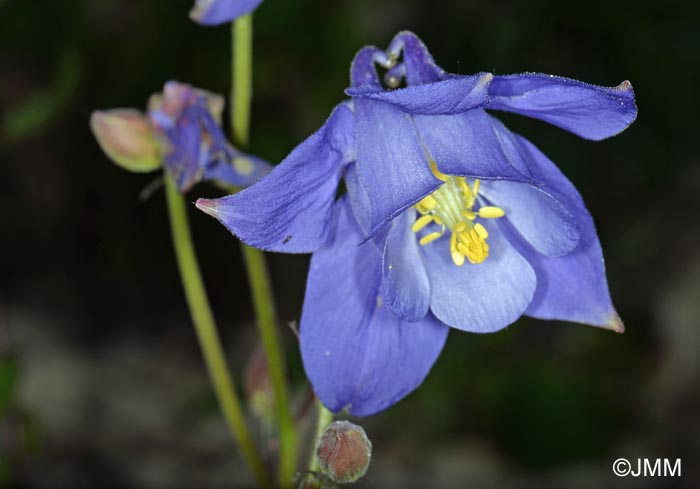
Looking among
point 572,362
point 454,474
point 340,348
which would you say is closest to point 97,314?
point 454,474

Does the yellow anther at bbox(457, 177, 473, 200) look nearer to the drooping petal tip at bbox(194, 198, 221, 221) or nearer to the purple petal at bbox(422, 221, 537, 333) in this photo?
the purple petal at bbox(422, 221, 537, 333)

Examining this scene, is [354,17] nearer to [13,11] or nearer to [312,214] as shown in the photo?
[13,11]

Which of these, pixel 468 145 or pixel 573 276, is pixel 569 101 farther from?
pixel 573 276

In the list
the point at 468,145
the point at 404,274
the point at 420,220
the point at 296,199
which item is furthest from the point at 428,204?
the point at 296,199

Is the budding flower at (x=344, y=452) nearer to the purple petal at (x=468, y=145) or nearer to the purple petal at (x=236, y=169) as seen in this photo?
the purple petal at (x=468, y=145)

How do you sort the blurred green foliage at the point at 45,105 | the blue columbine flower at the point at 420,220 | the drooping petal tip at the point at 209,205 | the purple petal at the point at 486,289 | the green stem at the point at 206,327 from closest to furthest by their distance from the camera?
1. the drooping petal tip at the point at 209,205
2. the blue columbine flower at the point at 420,220
3. the purple petal at the point at 486,289
4. the green stem at the point at 206,327
5. the blurred green foliage at the point at 45,105

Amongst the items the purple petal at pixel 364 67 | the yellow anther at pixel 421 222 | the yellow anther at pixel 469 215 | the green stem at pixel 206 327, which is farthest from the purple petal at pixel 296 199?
the green stem at pixel 206 327

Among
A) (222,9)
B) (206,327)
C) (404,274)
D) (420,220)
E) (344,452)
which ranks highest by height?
(222,9)
